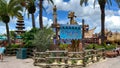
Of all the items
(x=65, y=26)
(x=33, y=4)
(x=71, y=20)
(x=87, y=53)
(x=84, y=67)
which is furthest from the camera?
(x=33, y=4)

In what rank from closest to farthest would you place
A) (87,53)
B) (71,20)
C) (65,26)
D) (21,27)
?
(87,53)
(65,26)
(71,20)
(21,27)

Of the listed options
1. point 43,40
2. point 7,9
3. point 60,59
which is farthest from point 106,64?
point 7,9

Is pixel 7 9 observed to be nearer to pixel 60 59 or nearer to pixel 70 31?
pixel 70 31

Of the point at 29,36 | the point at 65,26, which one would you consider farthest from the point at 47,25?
the point at 29,36

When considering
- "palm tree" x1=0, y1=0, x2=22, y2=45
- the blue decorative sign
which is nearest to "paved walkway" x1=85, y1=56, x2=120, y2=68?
the blue decorative sign

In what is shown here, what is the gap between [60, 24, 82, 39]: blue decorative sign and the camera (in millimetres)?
Answer: 29812

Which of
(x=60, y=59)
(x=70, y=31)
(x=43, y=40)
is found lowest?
(x=60, y=59)

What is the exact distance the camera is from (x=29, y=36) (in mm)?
33562

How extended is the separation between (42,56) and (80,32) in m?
7.87

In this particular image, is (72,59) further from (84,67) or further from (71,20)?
(71,20)

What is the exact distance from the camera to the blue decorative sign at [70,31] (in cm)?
2981

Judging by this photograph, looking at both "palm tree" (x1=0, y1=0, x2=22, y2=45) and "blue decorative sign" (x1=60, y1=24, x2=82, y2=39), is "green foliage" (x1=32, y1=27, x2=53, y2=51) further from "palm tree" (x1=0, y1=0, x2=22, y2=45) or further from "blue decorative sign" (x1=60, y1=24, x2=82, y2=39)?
"palm tree" (x1=0, y1=0, x2=22, y2=45)

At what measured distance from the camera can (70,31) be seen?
3005cm

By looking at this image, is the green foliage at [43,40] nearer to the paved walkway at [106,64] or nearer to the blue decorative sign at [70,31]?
the blue decorative sign at [70,31]
